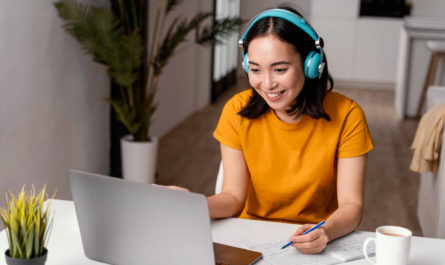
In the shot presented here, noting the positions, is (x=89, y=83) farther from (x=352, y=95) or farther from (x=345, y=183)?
(x=352, y=95)

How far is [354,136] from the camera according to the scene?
1.67 meters

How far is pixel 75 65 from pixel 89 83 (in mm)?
211

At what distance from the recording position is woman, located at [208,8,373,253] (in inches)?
60.9

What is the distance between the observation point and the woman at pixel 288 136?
1547mm

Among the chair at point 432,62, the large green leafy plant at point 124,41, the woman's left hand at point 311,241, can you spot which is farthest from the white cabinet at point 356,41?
the woman's left hand at point 311,241

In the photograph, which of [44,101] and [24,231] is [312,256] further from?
[44,101]

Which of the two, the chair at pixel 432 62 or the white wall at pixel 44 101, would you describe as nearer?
the white wall at pixel 44 101

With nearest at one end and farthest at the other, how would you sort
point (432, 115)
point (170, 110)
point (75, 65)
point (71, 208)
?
point (71, 208), point (432, 115), point (75, 65), point (170, 110)

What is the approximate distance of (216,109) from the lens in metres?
6.32

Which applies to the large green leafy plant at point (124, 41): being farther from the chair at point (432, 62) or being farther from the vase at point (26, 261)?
the chair at point (432, 62)

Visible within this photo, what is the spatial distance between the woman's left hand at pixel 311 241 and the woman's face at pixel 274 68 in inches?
14.7

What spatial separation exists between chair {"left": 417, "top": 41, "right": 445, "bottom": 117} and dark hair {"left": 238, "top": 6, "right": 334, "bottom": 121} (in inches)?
169

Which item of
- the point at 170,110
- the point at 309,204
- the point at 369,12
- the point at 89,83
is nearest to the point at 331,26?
the point at 369,12

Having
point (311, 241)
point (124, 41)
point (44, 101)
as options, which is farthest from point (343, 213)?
point (124, 41)
